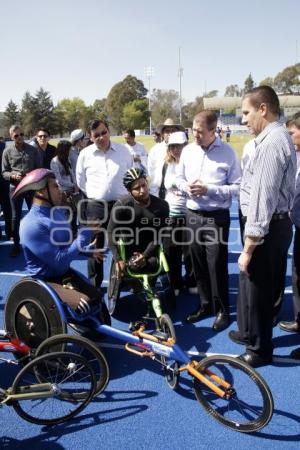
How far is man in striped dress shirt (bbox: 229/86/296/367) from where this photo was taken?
8.52ft

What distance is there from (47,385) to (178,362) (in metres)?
0.98

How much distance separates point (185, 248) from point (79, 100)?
101 m

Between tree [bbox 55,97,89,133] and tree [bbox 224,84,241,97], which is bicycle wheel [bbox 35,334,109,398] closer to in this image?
tree [bbox 55,97,89,133]

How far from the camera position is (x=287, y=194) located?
2.77 metres

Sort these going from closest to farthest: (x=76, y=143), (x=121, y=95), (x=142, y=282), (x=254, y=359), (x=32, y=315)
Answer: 1. (x=32, y=315)
2. (x=254, y=359)
3. (x=142, y=282)
4. (x=76, y=143)
5. (x=121, y=95)

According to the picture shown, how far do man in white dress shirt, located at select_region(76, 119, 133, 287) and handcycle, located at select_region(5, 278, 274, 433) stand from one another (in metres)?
1.39

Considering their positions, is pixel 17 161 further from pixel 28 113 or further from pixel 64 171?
pixel 28 113

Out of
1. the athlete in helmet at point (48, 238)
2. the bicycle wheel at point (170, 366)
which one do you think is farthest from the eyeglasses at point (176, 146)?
the bicycle wheel at point (170, 366)

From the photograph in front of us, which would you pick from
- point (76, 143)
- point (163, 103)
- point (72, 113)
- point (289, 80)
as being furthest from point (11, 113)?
point (76, 143)

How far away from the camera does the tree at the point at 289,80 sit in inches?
3885

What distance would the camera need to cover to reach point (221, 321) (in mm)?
4008

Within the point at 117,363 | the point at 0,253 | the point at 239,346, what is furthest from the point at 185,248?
the point at 0,253

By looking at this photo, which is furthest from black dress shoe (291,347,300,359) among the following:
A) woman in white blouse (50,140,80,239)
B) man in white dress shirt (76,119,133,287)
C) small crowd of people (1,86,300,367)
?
woman in white blouse (50,140,80,239)

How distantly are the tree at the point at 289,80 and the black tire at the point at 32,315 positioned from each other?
108655mm
